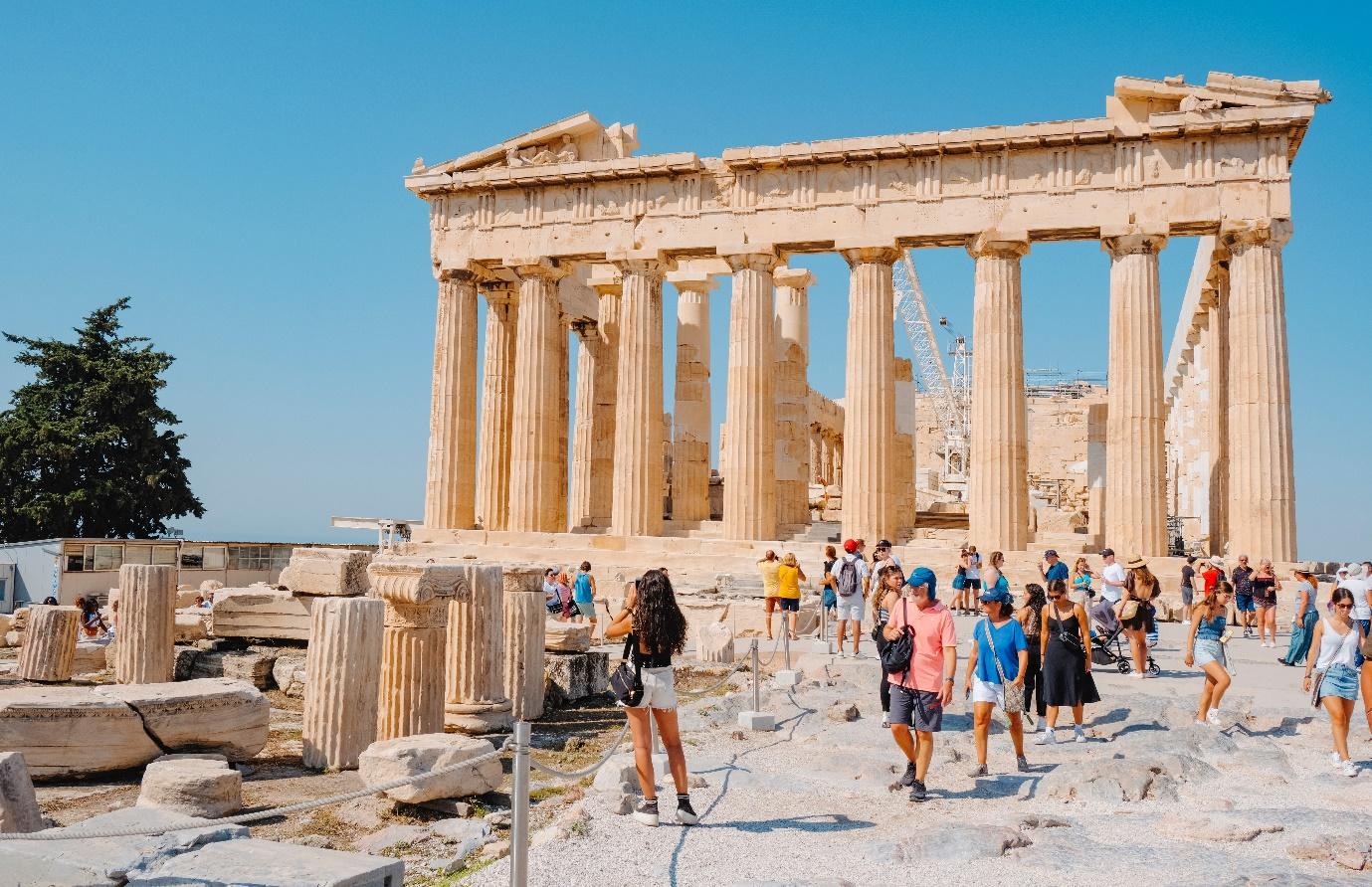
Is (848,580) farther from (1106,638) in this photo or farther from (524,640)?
(524,640)

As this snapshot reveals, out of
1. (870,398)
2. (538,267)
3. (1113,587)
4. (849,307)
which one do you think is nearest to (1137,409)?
(870,398)

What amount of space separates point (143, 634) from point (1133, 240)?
2133cm

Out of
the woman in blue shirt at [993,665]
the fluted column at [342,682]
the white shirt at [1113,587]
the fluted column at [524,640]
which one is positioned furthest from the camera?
the white shirt at [1113,587]

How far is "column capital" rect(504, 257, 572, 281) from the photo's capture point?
29.8 meters

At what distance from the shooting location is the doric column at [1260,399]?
78.6 ft

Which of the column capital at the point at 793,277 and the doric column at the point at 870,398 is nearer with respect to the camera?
the doric column at the point at 870,398

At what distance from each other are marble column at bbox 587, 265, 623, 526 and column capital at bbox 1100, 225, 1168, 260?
46.1 feet

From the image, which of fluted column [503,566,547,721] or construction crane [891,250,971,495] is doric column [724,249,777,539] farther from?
construction crane [891,250,971,495]

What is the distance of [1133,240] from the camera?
25047 mm

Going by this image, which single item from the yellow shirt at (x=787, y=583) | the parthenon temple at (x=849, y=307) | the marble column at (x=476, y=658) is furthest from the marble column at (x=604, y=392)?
the marble column at (x=476, y=658)

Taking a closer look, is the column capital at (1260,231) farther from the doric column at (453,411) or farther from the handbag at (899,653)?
the handbag at (899,653)

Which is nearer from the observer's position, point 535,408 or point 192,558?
point 535,408

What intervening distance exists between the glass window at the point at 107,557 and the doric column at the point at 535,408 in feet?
40.2

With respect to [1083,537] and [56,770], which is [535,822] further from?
[1083,537]
